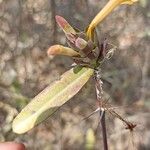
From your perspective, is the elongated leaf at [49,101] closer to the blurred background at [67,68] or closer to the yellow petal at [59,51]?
the yellow petal at [59,51]

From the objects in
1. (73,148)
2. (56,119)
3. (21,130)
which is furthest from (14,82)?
(21,130)

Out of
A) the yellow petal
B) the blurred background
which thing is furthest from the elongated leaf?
the blurred background

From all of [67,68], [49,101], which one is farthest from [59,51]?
[67,68]

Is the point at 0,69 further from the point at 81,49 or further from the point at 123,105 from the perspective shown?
the point at 81,49

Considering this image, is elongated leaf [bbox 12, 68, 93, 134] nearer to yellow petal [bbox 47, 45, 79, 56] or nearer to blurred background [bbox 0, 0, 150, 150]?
yellow petal [bbox 47, 45, 79, 56]

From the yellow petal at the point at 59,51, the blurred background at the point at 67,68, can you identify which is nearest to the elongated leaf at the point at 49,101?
the yellow petal at the point at 59,51
